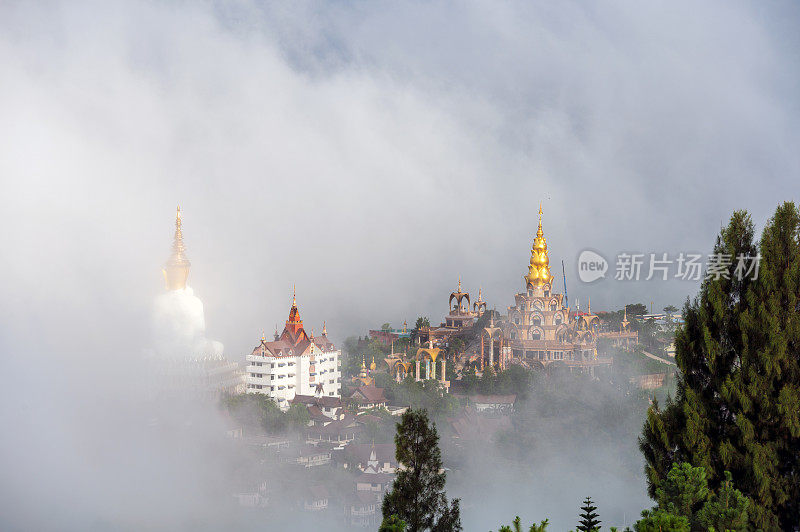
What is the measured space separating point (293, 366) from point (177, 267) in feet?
14.4

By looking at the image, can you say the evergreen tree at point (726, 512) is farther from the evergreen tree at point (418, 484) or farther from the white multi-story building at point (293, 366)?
the white multi-story building at point (293, 366)

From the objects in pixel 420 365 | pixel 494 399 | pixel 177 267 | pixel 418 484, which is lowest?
pixel 494 399

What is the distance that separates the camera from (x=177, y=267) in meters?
21.1

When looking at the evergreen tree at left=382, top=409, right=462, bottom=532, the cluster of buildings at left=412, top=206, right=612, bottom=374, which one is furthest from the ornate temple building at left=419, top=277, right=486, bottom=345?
the evergreen tree at left=382, top=409, right=462, bottom=532

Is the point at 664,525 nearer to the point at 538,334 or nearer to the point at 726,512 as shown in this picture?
the point at 726,512

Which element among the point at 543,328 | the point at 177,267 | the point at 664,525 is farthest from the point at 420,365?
the point at 664,525

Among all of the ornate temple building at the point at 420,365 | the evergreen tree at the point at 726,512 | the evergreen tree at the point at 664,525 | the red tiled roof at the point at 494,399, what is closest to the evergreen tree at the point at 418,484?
the evergreen tree at the point at 726,512

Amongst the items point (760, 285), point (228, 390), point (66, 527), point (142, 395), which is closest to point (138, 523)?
point (66, 527)

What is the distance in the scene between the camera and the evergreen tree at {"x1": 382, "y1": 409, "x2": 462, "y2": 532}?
7230mm

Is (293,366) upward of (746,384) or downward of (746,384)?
downward

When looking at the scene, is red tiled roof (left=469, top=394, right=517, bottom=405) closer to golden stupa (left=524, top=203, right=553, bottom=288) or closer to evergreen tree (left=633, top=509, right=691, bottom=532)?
golden stupa (left=524, top=203, right=553, bottom=288)

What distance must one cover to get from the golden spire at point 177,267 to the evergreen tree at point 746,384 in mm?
16410

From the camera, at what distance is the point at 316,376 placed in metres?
20.0

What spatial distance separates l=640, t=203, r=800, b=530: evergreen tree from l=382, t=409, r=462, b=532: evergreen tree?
186 cm
